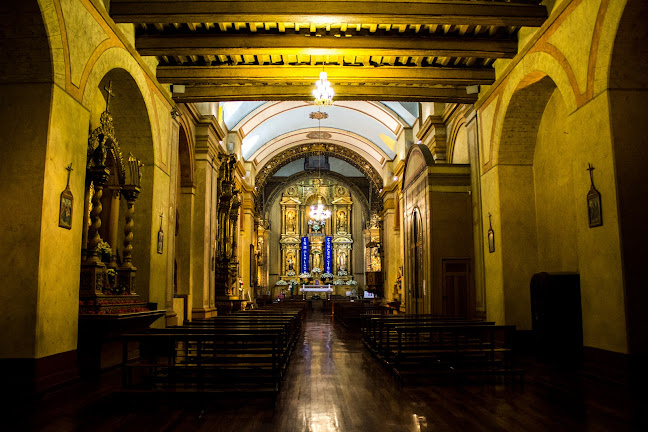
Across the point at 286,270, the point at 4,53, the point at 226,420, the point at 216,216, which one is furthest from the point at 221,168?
the point at 286,270

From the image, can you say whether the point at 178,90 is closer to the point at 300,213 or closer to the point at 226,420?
the point at 226,420

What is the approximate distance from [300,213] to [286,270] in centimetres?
372

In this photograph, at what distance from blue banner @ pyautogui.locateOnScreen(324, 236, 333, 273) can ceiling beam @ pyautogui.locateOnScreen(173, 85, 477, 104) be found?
68.7ft

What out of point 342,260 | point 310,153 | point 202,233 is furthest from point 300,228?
point 202,233

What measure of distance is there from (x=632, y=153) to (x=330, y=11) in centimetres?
458

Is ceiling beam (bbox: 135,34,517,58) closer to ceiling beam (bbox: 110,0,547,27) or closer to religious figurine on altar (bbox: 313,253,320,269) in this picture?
ceiling beam (bbox: 110,0,547,27)

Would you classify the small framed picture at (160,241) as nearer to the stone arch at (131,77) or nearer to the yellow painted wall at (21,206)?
the stone arch at (131,77)

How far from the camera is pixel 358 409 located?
4.75m

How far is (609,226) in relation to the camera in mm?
5996

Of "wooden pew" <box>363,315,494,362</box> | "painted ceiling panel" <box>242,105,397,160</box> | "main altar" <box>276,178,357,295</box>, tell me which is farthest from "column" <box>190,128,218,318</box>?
"main altar" <box>276,178,357,295</box>

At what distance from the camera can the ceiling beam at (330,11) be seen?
763cm

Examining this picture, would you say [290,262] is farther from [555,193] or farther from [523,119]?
[555,193]

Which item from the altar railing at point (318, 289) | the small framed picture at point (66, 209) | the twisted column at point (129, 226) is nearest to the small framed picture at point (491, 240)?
the twisted column at point (129, 226)

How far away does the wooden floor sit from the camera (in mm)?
4133
